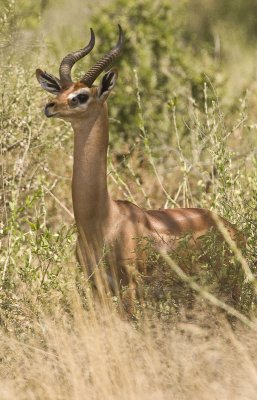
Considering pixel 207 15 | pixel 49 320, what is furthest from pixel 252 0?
pixel 49 320

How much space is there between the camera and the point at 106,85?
7.35 metres

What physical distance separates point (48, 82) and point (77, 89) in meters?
0.62

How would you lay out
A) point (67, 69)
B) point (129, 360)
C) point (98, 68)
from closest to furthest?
point (129, 360)
point (98, 68)
point (67, 69)

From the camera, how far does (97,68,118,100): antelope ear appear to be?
23.9 feet

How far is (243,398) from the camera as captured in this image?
4805 mm

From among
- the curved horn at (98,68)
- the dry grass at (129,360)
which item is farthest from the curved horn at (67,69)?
the dry grass at (129,360)

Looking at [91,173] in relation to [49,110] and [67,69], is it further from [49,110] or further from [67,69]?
[67,69]

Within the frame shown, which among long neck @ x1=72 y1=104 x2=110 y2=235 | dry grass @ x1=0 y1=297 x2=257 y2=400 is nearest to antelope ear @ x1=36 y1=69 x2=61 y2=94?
long neck @ x1=72 y1=104 x2=110 y2=235

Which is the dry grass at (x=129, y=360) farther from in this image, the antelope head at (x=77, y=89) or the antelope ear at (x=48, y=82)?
the antelope ear at (x=48, y=82)

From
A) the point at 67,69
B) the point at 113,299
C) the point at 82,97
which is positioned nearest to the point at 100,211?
the point at 113,299

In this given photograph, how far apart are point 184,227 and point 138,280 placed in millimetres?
729

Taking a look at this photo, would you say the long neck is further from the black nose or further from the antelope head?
the black nose

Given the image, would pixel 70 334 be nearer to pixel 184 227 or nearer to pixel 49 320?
pixel 49 320

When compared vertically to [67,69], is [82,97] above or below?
below
